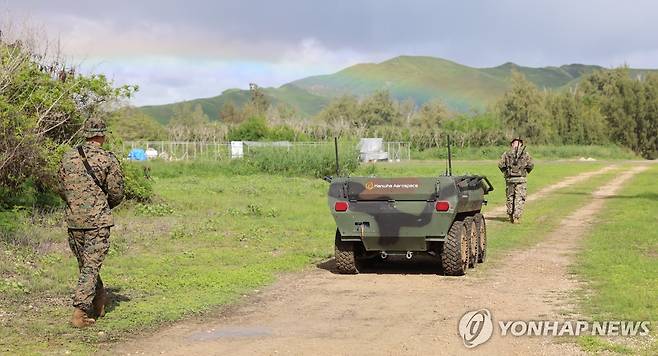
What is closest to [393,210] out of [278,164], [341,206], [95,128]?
[341,206]

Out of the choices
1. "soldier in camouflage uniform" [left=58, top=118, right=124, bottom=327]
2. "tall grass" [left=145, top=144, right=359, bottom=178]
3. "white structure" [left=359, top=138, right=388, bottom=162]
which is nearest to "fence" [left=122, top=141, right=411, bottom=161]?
"tall grass" [left=145, top=144, right=359, bottom=178]

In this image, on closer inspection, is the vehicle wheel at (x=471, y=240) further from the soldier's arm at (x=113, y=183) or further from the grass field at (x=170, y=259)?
the soldier's arm at (x=113, y=183)

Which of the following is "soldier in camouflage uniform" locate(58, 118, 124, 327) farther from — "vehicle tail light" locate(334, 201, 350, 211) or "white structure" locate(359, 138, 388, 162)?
"white structure" locate(359, 138, 388, 162)

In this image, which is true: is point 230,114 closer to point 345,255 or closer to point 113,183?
point 345,255

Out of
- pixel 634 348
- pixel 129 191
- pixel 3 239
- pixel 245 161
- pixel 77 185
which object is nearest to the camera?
pixel 634 348

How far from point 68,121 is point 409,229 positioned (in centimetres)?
1017

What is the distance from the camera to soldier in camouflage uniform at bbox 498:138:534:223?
20.1 m

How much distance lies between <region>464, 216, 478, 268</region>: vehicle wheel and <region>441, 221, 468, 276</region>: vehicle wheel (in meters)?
0.53

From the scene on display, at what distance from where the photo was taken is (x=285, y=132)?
80.1 meters

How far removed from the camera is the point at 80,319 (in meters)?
8.44

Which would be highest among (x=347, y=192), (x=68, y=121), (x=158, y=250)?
(x=68, y=121)

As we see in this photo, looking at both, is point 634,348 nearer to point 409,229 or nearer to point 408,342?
point 408,342

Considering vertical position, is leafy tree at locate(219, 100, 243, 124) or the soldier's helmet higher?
leafy tree at locate(219, 100, 243, 124)

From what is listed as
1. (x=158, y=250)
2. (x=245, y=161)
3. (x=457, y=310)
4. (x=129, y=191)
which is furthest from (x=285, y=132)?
(x=457, y=310)
